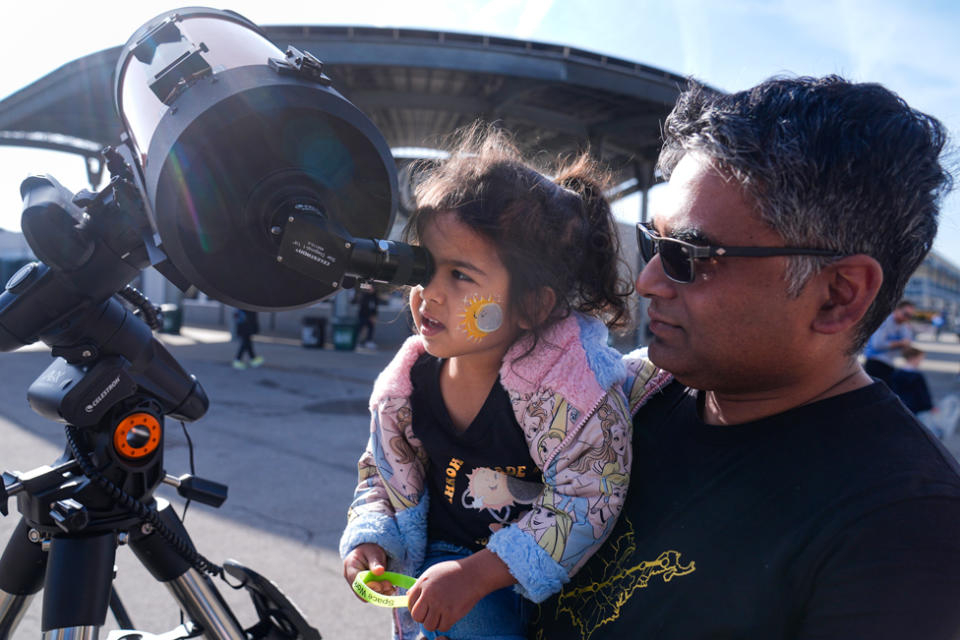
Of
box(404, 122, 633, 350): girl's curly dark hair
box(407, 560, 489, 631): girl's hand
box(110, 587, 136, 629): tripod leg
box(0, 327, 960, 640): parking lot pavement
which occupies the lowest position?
box(0, 327, 960, 640): parking lot pavement

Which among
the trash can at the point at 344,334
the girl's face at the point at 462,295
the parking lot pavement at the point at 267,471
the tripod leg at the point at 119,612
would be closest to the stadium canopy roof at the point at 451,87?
the trash can at the point at 344,334

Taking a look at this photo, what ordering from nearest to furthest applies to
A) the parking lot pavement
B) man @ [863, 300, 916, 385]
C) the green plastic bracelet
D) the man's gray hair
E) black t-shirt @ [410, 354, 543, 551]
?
the man's gray hair, the green plastic bracelet, black t-shirt @ [410, 354, 543, 551], the parking lot pavement, man @ [863, 300, 916, 385]

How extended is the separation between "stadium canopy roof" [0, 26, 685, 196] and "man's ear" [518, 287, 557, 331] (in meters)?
8.98

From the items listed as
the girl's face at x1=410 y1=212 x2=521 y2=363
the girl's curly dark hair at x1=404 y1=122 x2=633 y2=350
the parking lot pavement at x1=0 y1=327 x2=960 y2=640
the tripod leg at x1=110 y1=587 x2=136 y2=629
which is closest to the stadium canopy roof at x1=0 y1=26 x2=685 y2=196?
the parking lot pavement at x1=0 y1=327 x2=960 y2=640

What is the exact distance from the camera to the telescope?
0.98 metres

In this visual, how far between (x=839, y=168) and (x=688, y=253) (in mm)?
271

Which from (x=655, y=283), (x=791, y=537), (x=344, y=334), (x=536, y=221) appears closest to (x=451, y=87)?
(x=344, y=334)

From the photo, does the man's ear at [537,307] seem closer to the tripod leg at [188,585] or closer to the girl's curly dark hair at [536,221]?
the girl's curly dark hair at [536,221]

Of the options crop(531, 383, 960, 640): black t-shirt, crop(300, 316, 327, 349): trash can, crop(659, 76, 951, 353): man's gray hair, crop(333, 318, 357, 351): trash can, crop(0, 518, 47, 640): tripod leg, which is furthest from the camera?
crop(300, 316, 327, 349): trash can

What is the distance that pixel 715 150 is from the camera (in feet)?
3.79

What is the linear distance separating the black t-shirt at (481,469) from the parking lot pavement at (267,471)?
730 millimetres

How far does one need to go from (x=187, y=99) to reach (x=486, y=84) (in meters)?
12.9

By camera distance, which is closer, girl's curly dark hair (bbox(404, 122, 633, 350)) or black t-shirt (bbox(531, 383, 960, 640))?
black t-shirt (bbox(531, 383, 960, 640))

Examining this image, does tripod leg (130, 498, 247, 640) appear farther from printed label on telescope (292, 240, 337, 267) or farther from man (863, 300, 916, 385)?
man (863, 300, 916, 385)
